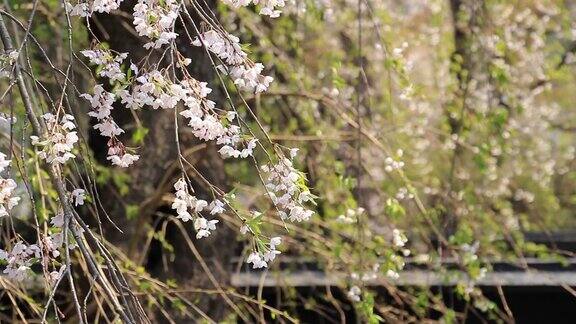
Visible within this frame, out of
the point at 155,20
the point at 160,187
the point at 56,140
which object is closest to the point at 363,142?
the point at 160,187

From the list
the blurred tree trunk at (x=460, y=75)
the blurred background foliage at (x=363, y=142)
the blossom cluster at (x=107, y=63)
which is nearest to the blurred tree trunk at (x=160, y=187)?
the blurred background foliage at (x=363, y=142)

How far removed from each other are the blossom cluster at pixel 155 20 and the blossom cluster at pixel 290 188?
1.21ft

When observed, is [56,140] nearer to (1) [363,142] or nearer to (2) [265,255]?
(2) [265,255]

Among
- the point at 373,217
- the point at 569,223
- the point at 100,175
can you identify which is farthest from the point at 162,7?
the point at 569,223

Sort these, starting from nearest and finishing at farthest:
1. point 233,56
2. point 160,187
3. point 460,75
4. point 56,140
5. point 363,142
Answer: point 56,140, point 233,56, point 160,187, point 363,142, point 460,75

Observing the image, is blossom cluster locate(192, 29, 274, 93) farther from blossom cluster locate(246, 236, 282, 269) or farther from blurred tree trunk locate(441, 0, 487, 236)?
blurred tree trunk locate(441, 0, 487, 236)

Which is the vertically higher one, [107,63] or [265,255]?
[107,63]

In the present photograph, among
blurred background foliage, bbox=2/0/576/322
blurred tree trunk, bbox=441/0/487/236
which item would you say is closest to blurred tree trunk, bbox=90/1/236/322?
blurred background foliage, bbox=2/0/576/322

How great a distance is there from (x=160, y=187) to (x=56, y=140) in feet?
5.82

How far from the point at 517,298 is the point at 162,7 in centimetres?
274

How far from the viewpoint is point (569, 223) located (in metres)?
8.73

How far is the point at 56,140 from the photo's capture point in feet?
6.69

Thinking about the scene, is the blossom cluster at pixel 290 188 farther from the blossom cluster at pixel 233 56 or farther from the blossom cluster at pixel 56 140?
the blossom cluster at pixel 56 140

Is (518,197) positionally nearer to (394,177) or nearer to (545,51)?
(545,51)
